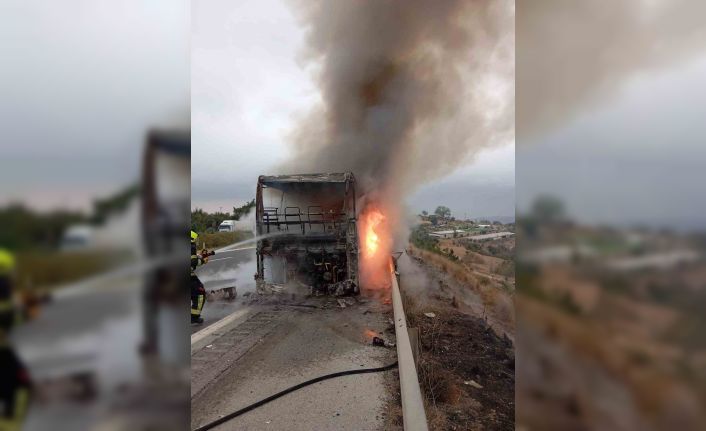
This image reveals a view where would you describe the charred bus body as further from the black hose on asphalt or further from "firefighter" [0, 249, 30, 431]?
"firefighter" [0, 249, 30, 431]

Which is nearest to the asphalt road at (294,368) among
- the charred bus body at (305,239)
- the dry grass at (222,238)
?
the charred bus body at (305,239)

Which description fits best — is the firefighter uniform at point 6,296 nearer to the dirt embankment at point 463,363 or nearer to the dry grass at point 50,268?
the dry grass at point 50,268

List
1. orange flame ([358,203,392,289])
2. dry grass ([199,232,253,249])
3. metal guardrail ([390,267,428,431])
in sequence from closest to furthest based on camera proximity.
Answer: metal guardrail ([390,267,428,431]) → orange flame ([358,203,392,289]) → dry grass ([199,232,253,249])

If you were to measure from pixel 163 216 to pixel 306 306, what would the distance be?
20.5 feet

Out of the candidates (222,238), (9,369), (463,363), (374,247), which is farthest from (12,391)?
(222,238)

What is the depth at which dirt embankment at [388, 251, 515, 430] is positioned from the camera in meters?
3.71

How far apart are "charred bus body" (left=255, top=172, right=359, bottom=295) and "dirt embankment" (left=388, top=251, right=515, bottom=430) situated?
5.51 feet

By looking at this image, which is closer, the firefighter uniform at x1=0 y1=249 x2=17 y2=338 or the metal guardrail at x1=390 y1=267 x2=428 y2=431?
the firefighter uniform at x1=0 y1=249 x2=17 y2=338

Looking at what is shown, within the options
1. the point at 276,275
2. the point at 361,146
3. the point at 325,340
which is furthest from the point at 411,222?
the point at 325,340

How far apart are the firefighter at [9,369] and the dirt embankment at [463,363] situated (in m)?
3.25

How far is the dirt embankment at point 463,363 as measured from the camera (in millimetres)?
3711

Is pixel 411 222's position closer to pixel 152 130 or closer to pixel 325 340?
pixel 325 340

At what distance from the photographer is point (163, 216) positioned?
3.05ft

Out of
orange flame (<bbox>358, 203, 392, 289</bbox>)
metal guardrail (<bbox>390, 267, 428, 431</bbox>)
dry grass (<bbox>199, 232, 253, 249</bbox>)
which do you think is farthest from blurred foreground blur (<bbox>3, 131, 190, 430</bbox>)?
dry grass (<bbox>199, 232, 253, 249</bbox>)
